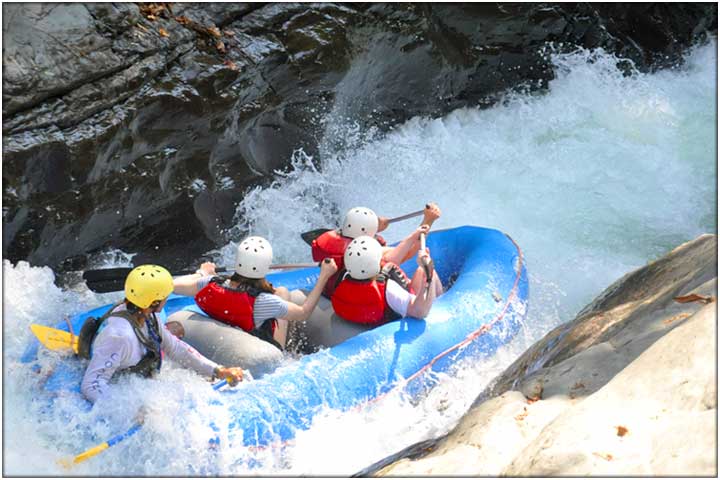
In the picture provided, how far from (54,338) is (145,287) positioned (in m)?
0.85

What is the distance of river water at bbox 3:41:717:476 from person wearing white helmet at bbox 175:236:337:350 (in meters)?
0.56

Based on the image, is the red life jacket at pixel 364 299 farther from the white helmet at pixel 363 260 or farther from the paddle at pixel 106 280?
the paddle at pixel 106 280

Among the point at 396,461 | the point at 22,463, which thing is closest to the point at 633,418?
the point at 396,461

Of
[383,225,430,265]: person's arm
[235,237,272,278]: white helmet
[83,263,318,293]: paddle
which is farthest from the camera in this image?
[383,225,430,265]: person's arm

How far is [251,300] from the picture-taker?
5.00m

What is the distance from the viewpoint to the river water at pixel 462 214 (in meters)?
4.34

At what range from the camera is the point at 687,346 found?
2.80m

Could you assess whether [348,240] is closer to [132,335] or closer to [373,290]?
[373,290]

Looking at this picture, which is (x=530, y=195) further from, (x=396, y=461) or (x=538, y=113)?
(x=396, y=461)

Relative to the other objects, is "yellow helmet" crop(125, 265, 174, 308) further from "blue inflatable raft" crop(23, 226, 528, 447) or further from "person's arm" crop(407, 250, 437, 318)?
"person's arm" crop(407, 250, 437, 318)

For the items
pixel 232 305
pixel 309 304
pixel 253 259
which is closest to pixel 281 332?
pixel 309 304

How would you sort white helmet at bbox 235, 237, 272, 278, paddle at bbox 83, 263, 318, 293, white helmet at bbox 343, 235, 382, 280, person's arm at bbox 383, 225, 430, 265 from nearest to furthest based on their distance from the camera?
white helmet at bbox 235, 237, 272, 278
white helmet at bbox 343, 235, 382, 280
paddle at bbox 83, 263, 318, 293
person's arm at bbox 383, 225, 430, 265

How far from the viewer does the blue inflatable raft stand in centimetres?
457

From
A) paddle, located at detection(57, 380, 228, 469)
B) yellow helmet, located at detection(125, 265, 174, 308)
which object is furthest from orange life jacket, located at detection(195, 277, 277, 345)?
paddle, located at detection(57, 380, 228, 469)
